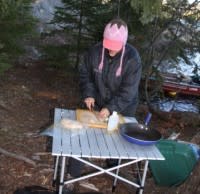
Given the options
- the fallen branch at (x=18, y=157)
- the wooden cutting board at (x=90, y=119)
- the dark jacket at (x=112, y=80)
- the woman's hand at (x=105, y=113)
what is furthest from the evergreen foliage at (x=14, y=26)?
the woman's hand at (x=105, y=113)

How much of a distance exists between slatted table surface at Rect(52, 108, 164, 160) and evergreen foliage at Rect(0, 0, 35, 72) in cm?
304

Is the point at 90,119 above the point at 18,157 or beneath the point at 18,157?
above

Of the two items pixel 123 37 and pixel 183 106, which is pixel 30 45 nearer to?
pixel 183 106

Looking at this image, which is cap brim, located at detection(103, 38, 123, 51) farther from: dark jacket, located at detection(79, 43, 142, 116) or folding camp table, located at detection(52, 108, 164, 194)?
folding camp table, located at detection(52, 108, 164, 194)

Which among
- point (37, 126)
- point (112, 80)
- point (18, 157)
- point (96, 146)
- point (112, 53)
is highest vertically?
point (112, 53)

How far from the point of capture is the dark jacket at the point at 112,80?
3914 mm

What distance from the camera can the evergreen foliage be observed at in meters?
6.18

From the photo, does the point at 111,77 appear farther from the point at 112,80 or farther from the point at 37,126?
the point at 37,126

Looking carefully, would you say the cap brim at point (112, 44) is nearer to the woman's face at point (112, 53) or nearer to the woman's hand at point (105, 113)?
the woman's face at point (112, 53)

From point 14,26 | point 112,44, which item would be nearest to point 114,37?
point 112,44

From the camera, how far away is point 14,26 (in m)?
6.65

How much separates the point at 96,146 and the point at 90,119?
0.52 meters

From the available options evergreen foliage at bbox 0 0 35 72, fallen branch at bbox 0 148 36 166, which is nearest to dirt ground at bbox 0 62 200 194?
fallen branch at bbox 0 148 36 166

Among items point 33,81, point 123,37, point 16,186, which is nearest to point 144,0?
point 123,37
